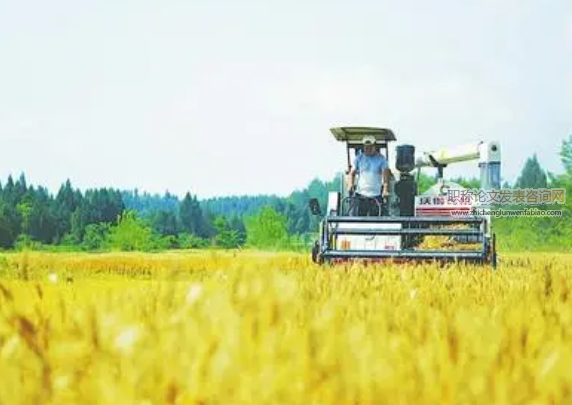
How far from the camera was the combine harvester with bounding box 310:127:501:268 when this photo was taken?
55.0ft

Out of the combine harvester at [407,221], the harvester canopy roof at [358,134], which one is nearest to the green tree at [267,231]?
the combine harvester at [407,221]

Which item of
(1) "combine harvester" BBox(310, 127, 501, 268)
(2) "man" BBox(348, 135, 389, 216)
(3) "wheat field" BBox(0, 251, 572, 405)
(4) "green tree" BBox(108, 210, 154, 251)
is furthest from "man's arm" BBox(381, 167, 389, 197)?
(4) "green tree" BBox(108, 210, 154, 251)

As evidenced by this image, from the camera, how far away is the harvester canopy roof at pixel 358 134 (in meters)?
18.9

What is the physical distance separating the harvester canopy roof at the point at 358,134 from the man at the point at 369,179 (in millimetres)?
882

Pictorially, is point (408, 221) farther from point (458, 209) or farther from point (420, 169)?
point (420, 169)

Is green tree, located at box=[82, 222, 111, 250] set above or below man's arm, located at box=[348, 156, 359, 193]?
below

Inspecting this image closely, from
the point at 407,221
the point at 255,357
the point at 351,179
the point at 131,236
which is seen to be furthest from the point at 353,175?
the point at 131,236

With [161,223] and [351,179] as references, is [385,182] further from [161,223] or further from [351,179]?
[161,223]

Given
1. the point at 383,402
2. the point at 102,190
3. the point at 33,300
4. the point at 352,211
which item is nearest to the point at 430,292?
the point at 33,300

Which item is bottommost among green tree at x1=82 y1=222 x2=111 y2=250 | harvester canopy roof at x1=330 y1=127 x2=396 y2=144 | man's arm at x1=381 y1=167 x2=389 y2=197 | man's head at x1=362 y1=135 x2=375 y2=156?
green tree at x1=82 y1=222 x2=111 y2=250

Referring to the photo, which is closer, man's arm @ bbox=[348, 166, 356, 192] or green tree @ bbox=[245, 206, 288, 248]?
man's arm @ bbox=[348, 166, 356, 192]

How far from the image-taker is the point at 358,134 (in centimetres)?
1939

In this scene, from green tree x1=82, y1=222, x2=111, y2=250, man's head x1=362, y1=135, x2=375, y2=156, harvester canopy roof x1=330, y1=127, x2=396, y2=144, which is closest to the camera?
man's head x1=362, y1=135, x2=375, y2=156

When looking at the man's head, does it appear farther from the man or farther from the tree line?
the tree line
